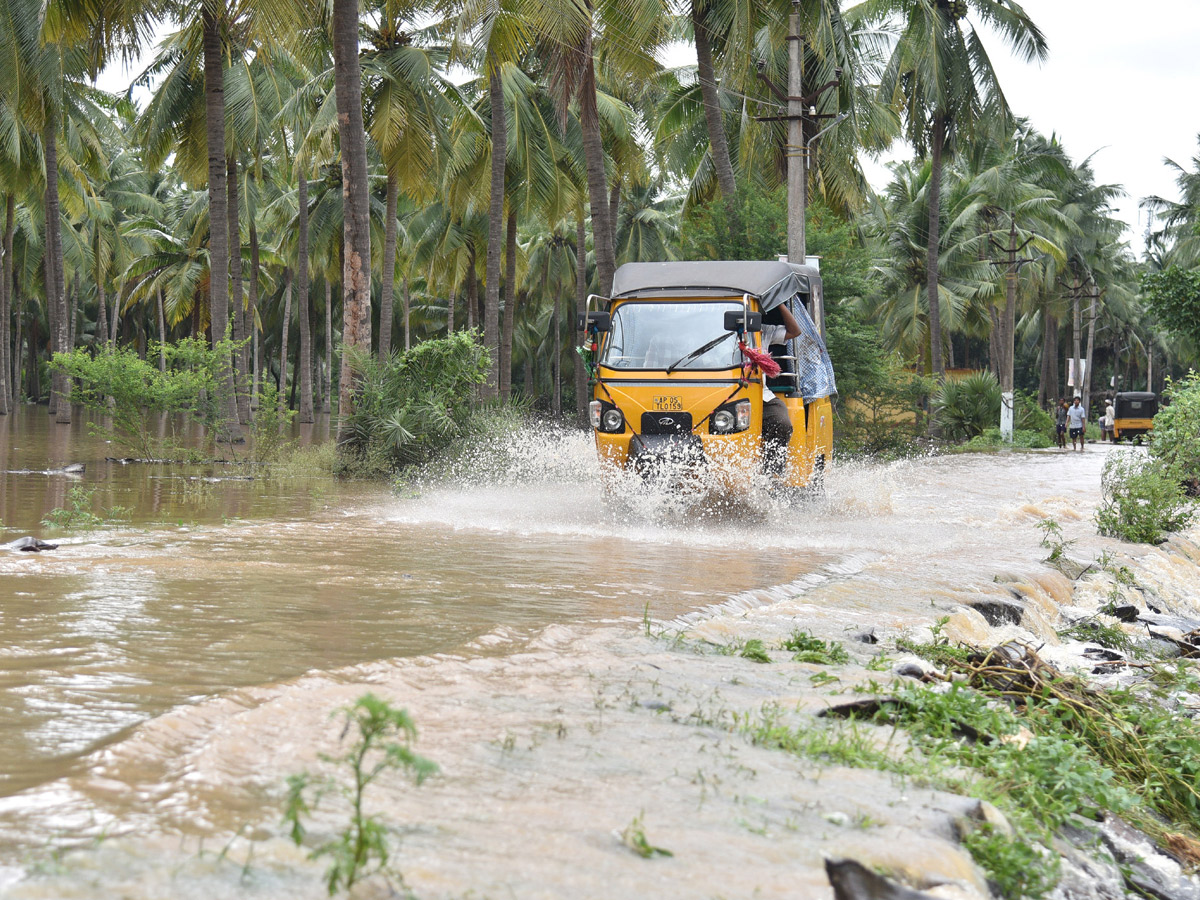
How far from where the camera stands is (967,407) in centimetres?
3709

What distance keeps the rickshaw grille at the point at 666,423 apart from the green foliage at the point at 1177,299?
67.4 feet

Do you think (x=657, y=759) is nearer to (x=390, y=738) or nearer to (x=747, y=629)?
(x=390, y=738)

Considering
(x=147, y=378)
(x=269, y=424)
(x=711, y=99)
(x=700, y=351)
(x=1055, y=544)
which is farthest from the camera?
(x=711, y=99)

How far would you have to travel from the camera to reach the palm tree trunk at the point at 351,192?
17797 millimetres

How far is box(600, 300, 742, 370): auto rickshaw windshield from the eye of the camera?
12.7 m

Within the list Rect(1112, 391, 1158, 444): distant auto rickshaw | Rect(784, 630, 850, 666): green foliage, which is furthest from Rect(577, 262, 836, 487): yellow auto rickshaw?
Rect(1112, 391, 1158, 444): distant auto rickshaw

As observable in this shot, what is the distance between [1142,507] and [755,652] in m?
9.40

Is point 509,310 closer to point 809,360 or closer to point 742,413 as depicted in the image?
point 809,360

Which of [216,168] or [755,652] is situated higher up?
[216,168]

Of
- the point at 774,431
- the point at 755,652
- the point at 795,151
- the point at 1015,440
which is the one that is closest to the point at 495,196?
the point at 795,151

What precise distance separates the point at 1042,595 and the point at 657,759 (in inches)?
254

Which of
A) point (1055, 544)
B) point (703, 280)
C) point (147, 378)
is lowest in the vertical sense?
point (1055, 544)

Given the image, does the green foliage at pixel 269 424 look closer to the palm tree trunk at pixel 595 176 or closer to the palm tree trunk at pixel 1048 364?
the palm tree trunk at pixel 595 176

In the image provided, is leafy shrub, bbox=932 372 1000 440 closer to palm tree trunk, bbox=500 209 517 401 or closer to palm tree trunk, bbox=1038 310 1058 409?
palm tree trunk, bbox=500 209 517 401
